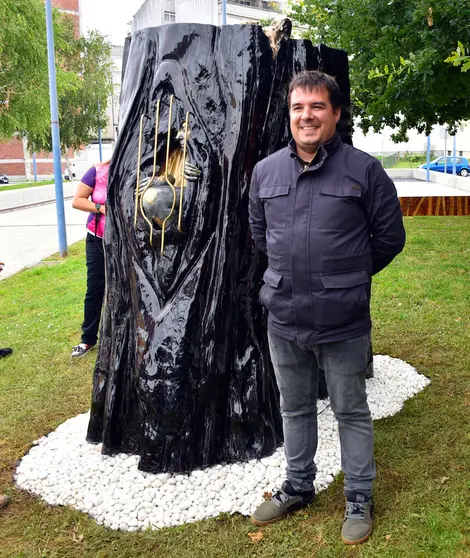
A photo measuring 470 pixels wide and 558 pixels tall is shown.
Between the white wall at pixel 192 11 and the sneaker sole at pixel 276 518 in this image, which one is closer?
the sneaker sole at pixel 276 518

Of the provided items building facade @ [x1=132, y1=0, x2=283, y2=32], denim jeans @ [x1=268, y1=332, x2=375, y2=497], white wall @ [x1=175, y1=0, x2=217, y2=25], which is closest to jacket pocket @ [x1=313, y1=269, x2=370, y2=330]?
denim jeans @ [x1=268, y1=332, x2=375, y2=497]

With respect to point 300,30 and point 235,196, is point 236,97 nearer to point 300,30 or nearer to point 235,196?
point 235,196

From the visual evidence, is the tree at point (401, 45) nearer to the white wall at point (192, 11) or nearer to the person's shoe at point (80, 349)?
the white wall at point (192, 11)

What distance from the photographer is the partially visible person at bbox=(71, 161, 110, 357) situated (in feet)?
16.2

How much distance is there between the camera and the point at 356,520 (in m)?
2.86

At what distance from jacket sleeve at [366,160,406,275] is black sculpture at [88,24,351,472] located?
102cm

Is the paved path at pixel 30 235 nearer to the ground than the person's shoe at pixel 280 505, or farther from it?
farther from it

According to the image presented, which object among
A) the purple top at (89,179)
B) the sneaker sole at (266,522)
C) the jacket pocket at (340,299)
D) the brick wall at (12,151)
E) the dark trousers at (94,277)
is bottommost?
the sneaker sole at (266,522)

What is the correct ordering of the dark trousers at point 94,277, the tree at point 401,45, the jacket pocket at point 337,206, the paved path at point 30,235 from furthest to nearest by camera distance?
1. the paved path at point 30,235
2. the tree at point 401,45
3. the dark trousers at point 94,277
4. the jacket pocket at point 337,206

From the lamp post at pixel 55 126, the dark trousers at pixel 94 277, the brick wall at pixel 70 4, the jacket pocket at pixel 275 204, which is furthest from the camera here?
the brick wall at pixel 70 4

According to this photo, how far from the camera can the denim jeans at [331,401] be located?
8.86ft

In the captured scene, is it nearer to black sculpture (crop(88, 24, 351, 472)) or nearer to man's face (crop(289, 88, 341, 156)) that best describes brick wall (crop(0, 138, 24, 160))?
black sculpture (crop(88, 24, 351, 472))

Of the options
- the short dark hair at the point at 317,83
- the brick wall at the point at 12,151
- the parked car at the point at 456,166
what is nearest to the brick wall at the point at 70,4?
the brick wall at the point at 12,151

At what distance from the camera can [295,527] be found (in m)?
2.97
